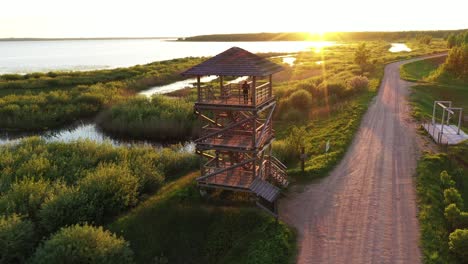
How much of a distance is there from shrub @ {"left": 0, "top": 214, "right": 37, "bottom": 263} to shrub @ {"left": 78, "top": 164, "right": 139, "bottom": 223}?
10.5 feet

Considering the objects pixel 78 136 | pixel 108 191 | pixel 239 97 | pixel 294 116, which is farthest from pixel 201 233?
pixel 78 136

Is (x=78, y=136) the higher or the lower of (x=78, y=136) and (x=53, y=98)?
the lower

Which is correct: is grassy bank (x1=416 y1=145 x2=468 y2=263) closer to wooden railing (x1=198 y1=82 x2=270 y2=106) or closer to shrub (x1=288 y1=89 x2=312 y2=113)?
wooden railing (x1=198 y1=82 x2=270 y2=106)

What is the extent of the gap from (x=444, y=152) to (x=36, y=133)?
133 ft

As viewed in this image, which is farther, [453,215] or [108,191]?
[108,191]

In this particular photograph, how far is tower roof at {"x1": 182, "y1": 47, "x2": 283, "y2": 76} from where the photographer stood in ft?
64.8

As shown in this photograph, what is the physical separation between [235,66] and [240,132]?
4795mm

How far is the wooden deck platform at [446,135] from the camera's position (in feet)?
94.3

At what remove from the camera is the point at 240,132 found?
23.6 m

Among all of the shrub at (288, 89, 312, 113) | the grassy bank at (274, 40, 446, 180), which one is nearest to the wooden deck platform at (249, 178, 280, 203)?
the grassy bank at (274, 40, 446, 180)

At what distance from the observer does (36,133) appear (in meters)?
43.9

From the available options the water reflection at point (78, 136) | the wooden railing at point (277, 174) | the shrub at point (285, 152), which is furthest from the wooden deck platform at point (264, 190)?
the water reflection at point (78, 136)

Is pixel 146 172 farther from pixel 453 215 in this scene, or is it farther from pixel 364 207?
pixel 453 215

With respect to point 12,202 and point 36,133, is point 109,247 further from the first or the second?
point 36,133
